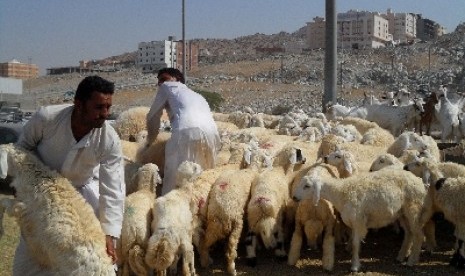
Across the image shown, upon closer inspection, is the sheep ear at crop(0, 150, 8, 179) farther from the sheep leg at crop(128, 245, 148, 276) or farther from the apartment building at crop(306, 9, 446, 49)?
the apartment building at crop(306, 9, 446, 49)

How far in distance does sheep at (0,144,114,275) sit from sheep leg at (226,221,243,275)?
322 centimetres

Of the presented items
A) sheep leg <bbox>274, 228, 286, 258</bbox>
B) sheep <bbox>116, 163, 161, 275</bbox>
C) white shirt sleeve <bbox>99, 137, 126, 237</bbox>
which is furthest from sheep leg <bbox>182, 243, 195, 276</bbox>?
white shirt sleeve <bbox>99, 137, 126, 237</bbox>

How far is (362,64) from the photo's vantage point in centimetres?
7988

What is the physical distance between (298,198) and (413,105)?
1199cm

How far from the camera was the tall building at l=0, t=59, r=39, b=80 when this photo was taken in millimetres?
109062

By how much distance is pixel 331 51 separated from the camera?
67.2 feet

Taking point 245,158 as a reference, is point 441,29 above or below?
above

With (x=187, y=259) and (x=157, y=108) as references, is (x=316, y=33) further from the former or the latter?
(x=187, y=259)

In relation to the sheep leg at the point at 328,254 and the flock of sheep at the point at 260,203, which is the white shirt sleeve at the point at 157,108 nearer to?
the flock of sheep at the point at 260,203

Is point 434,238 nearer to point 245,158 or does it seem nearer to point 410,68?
point 245,158

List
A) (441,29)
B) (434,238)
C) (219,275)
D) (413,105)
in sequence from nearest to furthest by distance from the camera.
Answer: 1. (219,275)
2. (434,238)
3. (413,105)
4. (441,29)

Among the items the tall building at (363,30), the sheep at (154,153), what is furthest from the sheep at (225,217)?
the tall building at (363,30)

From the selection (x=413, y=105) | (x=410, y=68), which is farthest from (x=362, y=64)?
(x=413, y=105)

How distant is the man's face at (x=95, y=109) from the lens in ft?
13.1
